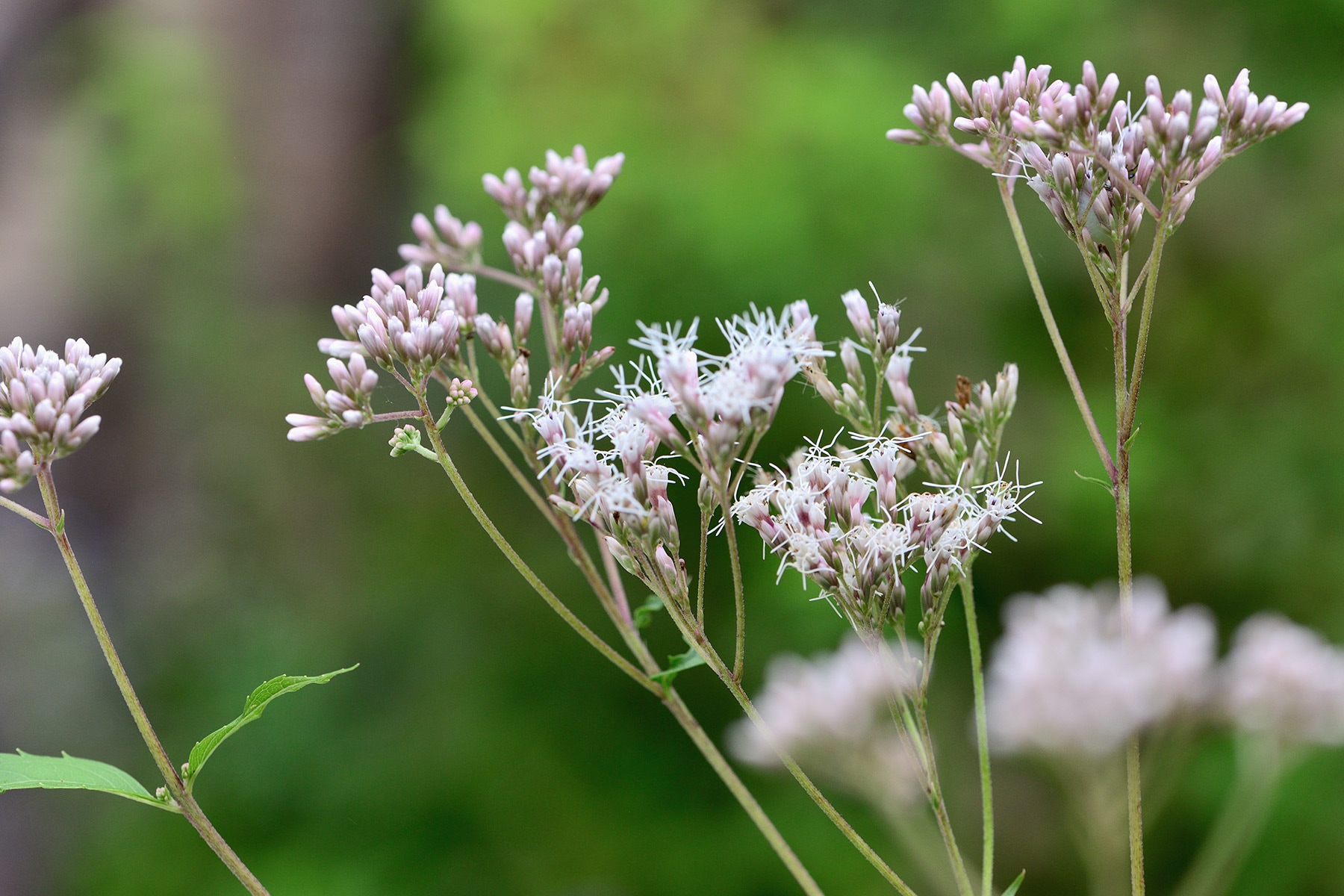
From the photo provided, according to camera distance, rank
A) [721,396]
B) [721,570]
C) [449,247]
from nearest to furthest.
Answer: [721,396] < [449,247] < [721,570]

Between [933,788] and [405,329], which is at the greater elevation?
[405,329]

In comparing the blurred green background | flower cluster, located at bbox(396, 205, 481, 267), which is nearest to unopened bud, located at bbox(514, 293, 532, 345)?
flower cluster, located at bbox(396, 205, 481, 267)

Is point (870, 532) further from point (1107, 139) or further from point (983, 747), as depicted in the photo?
point (1107, 139)

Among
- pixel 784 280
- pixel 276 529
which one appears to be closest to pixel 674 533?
pixel 784 280

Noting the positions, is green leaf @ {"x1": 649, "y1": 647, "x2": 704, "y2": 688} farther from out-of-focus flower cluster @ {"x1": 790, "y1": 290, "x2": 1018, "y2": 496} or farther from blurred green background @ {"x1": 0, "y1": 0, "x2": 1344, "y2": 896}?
blurred green background @ {"x1": 0, "y1": 0, "x2": 1344, "y2": 896}

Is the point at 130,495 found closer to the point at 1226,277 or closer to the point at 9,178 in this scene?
the point at 9,178

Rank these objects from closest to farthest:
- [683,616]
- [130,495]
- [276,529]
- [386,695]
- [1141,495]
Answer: [683,616]
[1141,495]
[386,695]
[276,529]
[130,495]

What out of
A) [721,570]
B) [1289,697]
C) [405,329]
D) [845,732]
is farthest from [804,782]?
[721,570]
